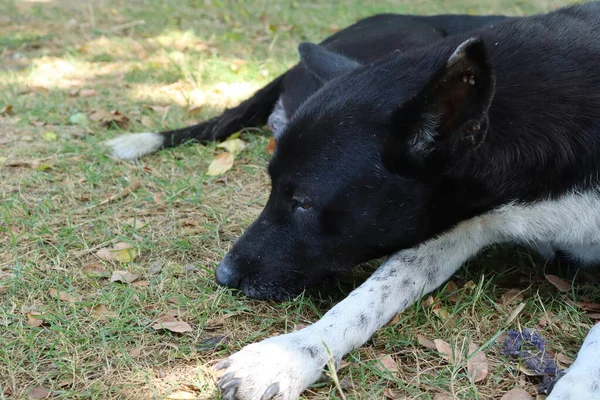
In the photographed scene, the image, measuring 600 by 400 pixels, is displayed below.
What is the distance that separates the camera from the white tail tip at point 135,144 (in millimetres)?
4289

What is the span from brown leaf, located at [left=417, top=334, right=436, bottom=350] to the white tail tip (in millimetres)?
2434

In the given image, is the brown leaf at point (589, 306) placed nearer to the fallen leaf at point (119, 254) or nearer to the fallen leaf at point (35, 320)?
the fallen leaf at point (119, 254)

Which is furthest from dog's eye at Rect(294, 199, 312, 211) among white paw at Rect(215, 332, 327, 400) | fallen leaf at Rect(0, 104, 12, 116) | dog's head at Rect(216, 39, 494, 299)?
fallen leaf at Rect(0, 104, 12, 116)

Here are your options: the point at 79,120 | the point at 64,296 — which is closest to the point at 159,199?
the point at 64,296

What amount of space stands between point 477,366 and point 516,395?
18 cm

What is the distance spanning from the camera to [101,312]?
2.71 m

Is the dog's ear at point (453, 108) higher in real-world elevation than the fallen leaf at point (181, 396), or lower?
higher

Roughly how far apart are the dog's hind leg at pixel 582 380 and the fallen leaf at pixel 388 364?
1.77ft

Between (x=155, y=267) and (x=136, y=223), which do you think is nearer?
(x=155, y=267)

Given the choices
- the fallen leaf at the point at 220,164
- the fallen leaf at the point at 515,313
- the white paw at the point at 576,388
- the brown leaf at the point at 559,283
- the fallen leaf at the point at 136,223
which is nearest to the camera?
the white paw at the point at 576,388

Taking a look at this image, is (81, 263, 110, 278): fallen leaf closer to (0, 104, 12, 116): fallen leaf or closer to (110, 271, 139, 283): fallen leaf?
(110, 271, 139, 283): fallen leaf

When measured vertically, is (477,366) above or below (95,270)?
above

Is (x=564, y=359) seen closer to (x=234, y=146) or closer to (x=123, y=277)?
(x=123, y=277)

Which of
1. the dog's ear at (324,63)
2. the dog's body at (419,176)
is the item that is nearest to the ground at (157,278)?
the dog's body at (419,176)
